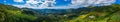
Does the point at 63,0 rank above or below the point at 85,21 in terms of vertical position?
above

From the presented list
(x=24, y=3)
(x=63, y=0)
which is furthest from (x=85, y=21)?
(x=24, y=3)

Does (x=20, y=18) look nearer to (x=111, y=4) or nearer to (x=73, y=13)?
(x=73, y=13)

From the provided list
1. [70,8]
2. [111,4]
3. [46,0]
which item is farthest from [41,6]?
[111,4]

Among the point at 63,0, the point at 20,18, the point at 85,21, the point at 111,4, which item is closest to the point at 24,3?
the point at 20,18

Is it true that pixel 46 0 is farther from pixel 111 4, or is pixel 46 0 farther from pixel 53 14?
pixel 111 4
